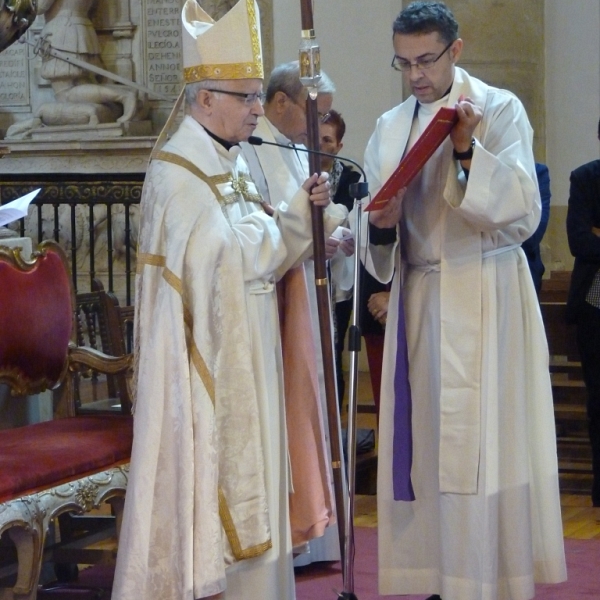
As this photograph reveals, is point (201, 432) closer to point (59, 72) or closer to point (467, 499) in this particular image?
point (467, 499)

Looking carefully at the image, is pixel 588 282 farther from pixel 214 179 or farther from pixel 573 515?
pixel 214 179

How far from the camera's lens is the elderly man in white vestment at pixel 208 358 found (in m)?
3.14

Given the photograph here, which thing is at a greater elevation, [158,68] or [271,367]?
[158,68]

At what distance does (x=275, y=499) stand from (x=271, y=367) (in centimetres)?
37

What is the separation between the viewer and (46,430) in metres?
3.75

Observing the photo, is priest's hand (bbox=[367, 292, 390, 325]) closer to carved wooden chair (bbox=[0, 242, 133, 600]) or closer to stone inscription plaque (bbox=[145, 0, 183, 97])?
carved wooden chair (bbox=[0, 242, 133, 600])

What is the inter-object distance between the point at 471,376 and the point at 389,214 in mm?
541

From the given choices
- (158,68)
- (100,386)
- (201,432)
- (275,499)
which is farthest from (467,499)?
(158,68)

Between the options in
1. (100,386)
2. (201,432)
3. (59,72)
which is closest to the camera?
(201,432)

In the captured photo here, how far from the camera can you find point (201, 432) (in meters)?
3.15

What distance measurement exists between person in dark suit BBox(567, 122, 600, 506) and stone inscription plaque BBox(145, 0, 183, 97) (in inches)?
216

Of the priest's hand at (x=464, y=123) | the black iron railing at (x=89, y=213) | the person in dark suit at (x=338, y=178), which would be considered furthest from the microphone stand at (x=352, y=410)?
the black iron railing at (x=89, y=213)

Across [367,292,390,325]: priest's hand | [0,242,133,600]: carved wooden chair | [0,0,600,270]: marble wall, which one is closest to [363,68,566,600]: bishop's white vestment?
[367,292,390,325]: priest's hand

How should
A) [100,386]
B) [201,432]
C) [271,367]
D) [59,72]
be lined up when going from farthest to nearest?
[59,72]
[100,386]
[271,367]
[201,432]
